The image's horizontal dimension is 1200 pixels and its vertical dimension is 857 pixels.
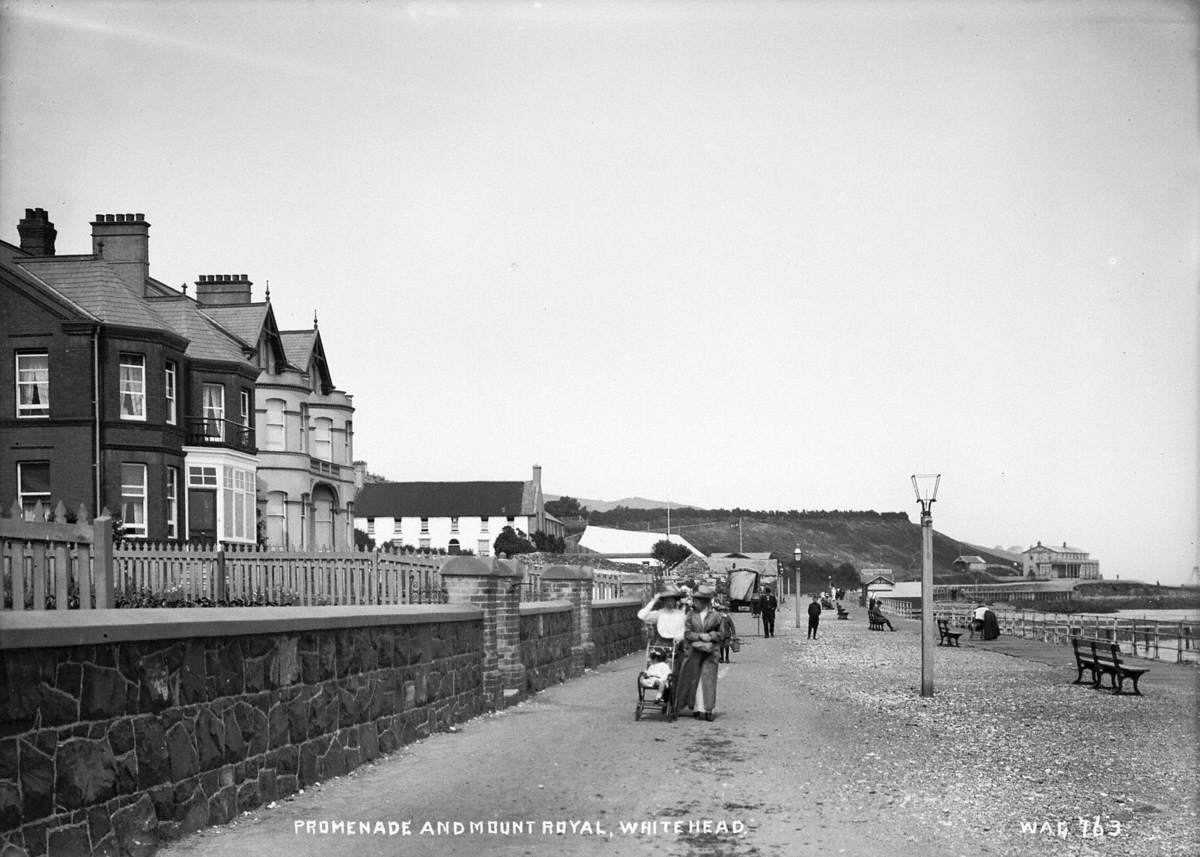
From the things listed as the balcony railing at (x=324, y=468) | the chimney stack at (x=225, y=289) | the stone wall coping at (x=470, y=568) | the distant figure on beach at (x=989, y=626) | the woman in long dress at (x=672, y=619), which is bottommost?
the distant figure on beach at (x=989, y=626)

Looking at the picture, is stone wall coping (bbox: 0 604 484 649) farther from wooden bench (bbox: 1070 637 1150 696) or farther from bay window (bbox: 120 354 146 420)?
bay window (bbox: 120 354 146 420)

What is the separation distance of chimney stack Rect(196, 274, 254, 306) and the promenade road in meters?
27.9

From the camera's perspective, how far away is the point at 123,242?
116 feet

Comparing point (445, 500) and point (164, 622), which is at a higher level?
point (164, 622)

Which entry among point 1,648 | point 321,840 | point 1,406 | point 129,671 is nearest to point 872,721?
point 321,840

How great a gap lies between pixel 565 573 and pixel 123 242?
20.8 metres

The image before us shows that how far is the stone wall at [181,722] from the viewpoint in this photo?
5.85 m

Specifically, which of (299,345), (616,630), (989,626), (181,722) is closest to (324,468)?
(299,345)

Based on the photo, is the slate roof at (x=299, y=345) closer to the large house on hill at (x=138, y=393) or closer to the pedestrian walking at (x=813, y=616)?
the large house on hill at (x=138, y=393)

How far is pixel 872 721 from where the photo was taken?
14.6m

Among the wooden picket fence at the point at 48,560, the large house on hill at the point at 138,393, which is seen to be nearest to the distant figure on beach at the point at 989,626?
the large house on hill at the point at 138,393

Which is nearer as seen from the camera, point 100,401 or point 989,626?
point 100,401

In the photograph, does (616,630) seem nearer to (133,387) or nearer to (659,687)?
(659,687)

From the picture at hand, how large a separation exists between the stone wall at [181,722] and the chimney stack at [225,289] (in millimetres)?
31762
